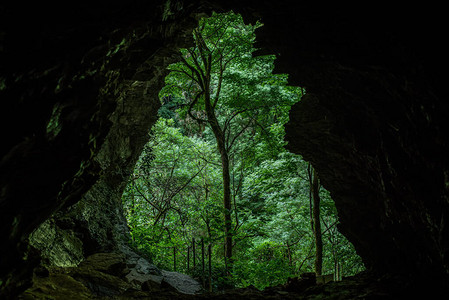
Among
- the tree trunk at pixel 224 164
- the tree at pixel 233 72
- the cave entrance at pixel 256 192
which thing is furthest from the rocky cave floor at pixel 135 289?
the tree at pixel 233 72

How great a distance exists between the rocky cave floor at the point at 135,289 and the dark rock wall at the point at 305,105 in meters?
0.57

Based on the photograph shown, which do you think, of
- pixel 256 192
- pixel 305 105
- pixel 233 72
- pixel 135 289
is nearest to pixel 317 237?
pixel 256 192

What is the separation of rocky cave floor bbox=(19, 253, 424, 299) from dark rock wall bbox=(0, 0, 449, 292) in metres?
0.57

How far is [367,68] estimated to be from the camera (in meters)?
4.28

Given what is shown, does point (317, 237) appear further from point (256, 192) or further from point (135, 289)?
point (135, 289)

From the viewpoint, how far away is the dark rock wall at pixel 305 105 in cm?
299

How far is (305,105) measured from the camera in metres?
7.13

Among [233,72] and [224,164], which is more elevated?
[233,72]

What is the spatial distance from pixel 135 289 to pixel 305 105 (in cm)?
544

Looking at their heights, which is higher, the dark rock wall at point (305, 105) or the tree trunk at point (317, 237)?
the dark rock wall at point (305, 105)

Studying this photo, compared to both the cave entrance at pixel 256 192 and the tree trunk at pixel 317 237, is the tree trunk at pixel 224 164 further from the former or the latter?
the tree trunk at pixel 317 237

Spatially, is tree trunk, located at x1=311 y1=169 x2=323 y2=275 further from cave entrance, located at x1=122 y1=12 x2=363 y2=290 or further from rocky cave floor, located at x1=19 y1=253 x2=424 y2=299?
rocky cave floor, located at x1=19 y1=253 x2=424 y2=299

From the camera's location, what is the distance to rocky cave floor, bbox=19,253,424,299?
189 inches

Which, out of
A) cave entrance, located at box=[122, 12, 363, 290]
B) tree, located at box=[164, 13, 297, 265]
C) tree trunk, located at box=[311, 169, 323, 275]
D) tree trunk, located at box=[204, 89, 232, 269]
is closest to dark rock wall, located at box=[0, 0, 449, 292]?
tree trunk, located at box=[311, 169, 323, 275]
